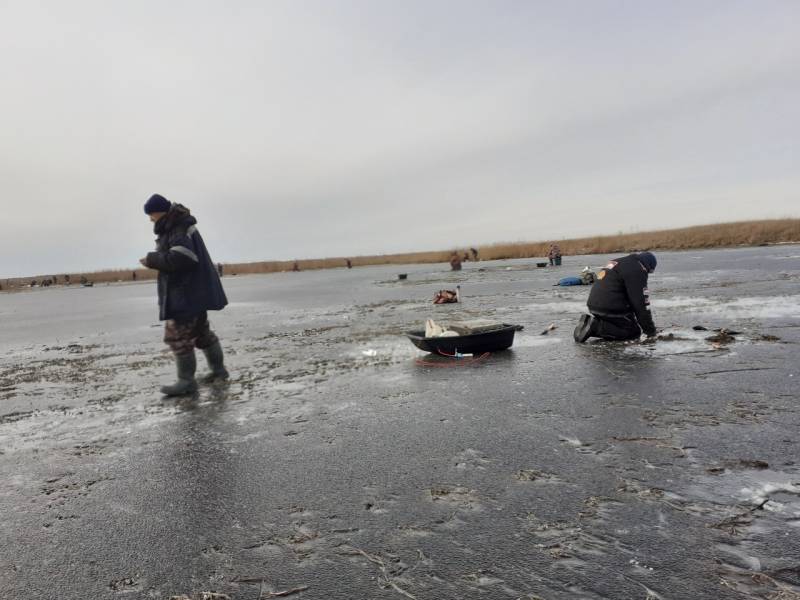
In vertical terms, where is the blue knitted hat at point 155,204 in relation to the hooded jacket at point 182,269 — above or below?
above

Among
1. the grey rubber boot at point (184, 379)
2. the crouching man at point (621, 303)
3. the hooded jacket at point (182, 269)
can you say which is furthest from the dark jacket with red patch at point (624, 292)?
the grey rubber boot at point (184, 379)

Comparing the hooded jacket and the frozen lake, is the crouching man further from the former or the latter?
the hooded jacket

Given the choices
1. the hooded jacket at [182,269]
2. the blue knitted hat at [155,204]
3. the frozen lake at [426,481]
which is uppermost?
the blue knitted hat at [155,204]

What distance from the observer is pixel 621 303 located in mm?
9242

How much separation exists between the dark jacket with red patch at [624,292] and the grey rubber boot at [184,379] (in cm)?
725

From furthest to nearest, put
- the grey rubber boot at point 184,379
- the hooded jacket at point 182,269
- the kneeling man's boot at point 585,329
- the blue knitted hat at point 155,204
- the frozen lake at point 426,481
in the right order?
the kneeling man's boot at point 585,329
the grey rubber boot at point 184,379
the blue knitted hat at point 155,204
the hooded jacket at point 182,269
the frozen lake at point 426,481

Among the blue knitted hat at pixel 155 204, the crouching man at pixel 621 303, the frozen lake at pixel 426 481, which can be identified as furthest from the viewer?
the crouching man at pixel 621 303

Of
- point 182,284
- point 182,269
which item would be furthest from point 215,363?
point 182,269

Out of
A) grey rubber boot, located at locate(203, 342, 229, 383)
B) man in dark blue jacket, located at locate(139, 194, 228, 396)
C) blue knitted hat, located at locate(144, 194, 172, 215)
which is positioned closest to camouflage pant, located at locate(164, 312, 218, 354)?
man in dark blue jacket, located at locate(139, 194, 228, 396)

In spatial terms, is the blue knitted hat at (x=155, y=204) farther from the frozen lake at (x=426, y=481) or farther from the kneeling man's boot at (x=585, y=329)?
the kneeling man's boot at (x=585, y=329)

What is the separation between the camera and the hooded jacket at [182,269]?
715 centimetres

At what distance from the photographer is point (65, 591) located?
110 inches

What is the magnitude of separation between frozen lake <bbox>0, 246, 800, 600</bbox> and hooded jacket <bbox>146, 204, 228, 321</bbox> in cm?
138

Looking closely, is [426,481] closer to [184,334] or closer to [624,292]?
[184,334]
